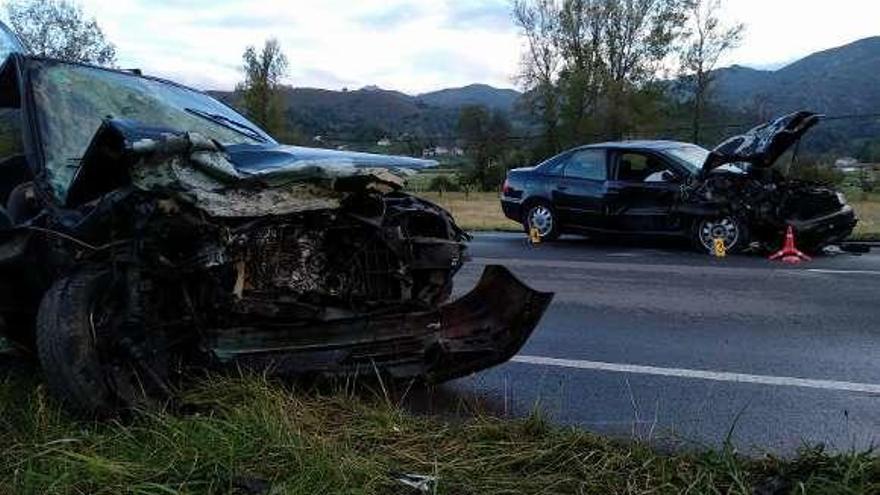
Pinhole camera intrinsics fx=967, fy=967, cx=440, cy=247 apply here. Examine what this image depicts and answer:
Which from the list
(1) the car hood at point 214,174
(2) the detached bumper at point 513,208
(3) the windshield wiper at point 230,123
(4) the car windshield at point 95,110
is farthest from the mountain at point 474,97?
(1) the car hood at point 214,174

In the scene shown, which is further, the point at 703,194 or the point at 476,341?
the point at 703,194

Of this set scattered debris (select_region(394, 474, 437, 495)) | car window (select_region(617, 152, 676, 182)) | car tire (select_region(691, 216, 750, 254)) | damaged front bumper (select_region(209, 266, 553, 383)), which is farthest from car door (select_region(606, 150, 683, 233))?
scattered debris (select_region(394, 474, 437, 495))

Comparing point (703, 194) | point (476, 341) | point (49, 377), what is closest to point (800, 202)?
point (703, 194)

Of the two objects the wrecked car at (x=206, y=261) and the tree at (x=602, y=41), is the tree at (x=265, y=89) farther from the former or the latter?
the wrecked car at (x=206, y=261)

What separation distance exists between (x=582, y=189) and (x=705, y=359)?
7.79m

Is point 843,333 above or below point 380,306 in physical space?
below

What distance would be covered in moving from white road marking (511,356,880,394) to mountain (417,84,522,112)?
39.8 m

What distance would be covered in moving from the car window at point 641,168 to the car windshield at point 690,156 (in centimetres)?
21

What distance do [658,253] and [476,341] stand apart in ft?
25.4

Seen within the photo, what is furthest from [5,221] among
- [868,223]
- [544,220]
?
[868,223]

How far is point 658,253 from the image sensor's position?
1255 cm

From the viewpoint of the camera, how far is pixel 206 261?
13.8 feet

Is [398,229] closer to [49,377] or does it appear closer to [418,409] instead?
[418,409]

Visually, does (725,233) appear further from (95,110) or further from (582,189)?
(95,110)
